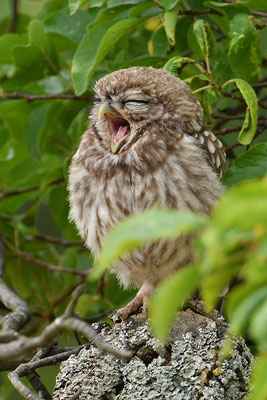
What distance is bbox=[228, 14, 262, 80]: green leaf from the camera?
107 inches

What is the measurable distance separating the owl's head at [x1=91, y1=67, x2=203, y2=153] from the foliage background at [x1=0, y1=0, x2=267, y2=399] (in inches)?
2.9

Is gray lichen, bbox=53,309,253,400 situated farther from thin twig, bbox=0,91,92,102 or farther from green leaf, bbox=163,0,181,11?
thin twig, bbox=0,91,92,102

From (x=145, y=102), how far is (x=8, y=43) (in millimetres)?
931

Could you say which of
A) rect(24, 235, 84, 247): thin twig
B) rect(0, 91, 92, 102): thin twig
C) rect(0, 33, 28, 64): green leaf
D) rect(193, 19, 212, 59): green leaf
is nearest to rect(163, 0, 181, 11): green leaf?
rect(193, 19, 212, 59): green leaf

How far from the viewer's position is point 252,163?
8.30 feet

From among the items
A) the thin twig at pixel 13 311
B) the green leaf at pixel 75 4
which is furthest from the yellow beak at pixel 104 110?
the thin twig at pixel 13 311

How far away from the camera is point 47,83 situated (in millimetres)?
3531

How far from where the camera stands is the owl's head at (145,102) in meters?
2.80

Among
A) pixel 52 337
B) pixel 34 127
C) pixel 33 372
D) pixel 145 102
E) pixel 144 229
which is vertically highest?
pixel 144 229

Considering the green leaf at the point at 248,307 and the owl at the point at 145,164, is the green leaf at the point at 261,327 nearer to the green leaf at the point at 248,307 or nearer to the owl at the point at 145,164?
the green leaf at the point at 248,307

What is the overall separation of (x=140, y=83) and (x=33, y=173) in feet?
4.20

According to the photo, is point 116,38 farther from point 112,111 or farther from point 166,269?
point 166,269

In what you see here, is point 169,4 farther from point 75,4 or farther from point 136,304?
point 136,304

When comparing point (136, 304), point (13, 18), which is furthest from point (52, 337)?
point (13, 18)
